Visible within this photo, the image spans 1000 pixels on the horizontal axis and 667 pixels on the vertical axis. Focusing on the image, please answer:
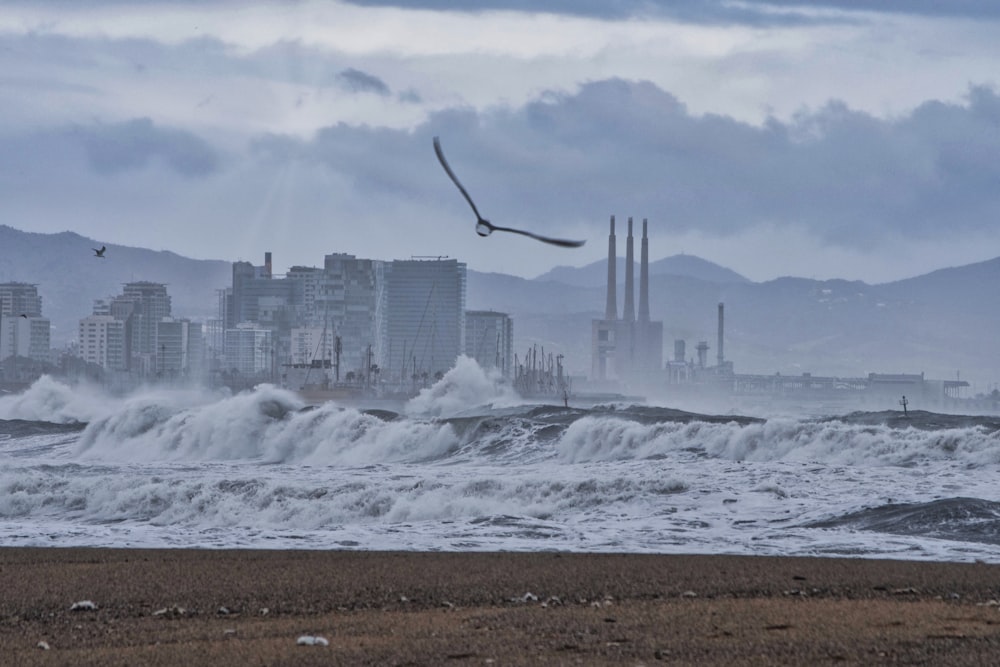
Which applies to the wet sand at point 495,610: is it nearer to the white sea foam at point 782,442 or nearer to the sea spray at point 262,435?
the white sea foam at point 782,442

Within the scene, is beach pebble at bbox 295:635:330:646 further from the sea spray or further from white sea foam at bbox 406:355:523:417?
white sea foam at bbox 406:355:523:417

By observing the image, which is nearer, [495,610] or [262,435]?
[495,610]

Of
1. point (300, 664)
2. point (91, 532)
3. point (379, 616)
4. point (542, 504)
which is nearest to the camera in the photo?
point (300, 664)

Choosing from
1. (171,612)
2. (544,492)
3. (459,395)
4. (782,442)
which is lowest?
(171,612)

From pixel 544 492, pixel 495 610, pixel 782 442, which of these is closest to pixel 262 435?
pixel 782 442

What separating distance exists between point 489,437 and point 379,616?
35618 mm

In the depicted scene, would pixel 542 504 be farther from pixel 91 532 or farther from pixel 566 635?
pixel 566 635

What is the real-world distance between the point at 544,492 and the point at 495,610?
45.8 ft

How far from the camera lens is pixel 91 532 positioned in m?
25.9

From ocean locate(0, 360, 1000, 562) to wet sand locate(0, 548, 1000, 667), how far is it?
2622 millimetres

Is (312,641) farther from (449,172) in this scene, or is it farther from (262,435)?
(262,435)

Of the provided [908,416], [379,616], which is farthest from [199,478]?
[908,416]

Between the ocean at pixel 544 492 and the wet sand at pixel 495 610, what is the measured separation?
2622 millimetres

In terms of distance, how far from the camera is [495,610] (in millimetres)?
15562
